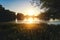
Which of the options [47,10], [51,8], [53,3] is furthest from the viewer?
[47,10]

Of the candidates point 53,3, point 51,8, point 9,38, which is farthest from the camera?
point 51,8

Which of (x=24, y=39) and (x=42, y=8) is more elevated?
(x=42, y=8)

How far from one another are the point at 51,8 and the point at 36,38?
1083 centimetres

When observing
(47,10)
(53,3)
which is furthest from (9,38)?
(47,10)

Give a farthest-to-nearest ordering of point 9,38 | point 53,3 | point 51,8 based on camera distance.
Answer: point 51,8
point 53,3
point 9,38

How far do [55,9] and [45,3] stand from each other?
6.30 feet

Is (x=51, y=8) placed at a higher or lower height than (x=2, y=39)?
higher

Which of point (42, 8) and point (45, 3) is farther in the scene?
point (42, 8)

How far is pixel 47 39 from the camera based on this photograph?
440 inches

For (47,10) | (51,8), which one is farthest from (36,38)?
(47,10)

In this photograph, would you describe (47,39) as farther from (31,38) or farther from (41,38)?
(31,38)

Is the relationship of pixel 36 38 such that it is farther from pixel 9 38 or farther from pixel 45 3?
pixel 45 3

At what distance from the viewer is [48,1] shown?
67.3 feet

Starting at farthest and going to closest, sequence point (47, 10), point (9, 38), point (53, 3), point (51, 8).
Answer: point (47, 10)
point (51, 8)
point (53, 3)
point (9, 38)
